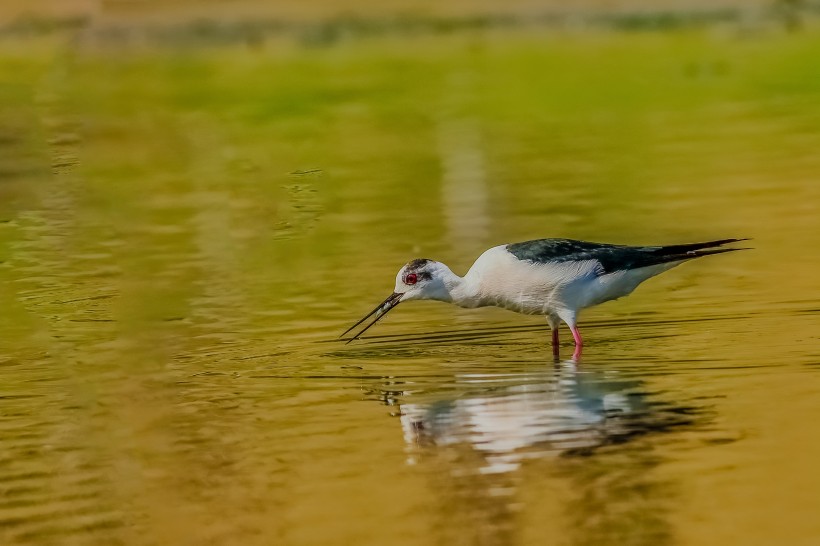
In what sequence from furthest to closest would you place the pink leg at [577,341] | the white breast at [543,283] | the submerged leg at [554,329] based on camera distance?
the submerged leg at [554,329] → the white breast at [543,283] → the pink leg at [577,341]

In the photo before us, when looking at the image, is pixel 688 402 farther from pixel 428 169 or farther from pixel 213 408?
pixel 428 169

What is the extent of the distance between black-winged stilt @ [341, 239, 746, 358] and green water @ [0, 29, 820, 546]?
0.96ft

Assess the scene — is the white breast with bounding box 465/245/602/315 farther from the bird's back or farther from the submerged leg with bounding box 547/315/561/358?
the submerged leg with bounding box 547/315/561/358

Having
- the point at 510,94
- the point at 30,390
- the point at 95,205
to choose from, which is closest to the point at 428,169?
the point at 95,205

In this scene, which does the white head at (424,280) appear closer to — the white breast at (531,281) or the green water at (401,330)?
the white breast at (531,281)

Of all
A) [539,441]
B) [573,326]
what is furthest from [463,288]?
[539,441]

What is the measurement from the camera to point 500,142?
2272 cm

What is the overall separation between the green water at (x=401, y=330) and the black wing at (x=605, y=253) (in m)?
0.47

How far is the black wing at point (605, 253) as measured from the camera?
1173cm

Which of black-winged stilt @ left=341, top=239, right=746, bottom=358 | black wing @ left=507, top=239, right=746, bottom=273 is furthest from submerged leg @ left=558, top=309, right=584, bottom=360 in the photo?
black wing @ left=507, top=239, right=746, bottom=273

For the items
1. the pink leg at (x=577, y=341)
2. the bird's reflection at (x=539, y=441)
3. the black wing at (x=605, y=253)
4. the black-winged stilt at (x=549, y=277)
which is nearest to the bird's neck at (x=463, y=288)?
the black-winged stilt at (x=549, y=277)

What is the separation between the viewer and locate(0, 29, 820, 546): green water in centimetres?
866

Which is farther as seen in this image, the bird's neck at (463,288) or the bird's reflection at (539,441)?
the bird's neck at (463,288)

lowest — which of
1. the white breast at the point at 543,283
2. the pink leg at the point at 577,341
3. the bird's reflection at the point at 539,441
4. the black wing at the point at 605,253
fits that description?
the bird's reflection at the point at 539,441
